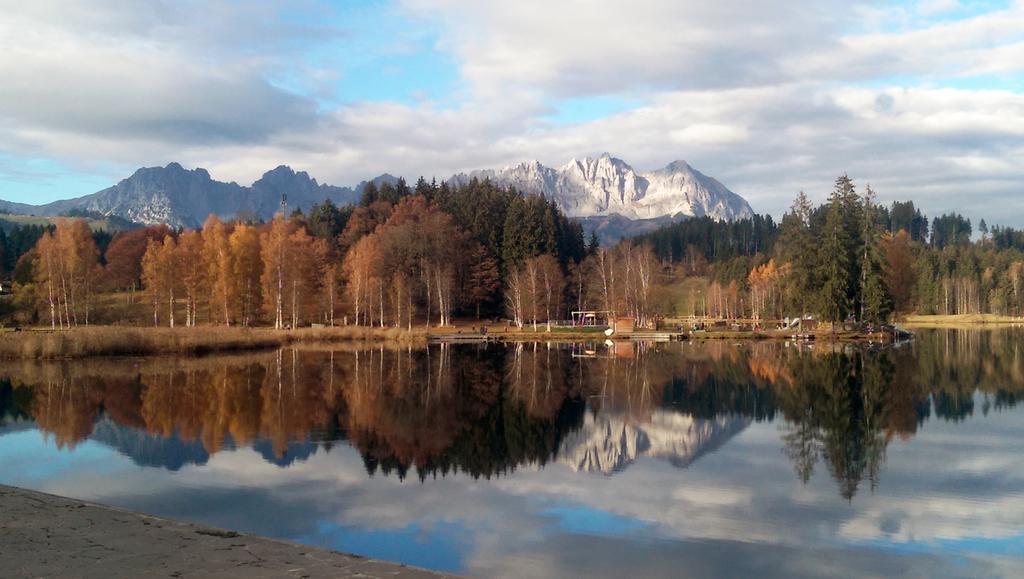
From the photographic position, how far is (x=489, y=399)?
2886 cm

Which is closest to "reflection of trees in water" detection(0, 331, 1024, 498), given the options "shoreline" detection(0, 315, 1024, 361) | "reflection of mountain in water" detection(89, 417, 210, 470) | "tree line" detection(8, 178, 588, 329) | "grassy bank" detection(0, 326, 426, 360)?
"reflection of mountain in water" detection(89, 417, 210, 470)

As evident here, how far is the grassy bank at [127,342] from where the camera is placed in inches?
1812

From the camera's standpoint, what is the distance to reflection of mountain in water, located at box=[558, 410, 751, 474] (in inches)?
733

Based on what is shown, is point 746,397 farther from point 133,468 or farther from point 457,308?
point 457,308

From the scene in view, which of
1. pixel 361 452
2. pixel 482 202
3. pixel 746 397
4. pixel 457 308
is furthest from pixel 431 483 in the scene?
pixel 482 202

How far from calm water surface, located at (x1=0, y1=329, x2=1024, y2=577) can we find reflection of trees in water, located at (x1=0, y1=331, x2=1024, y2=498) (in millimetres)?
175

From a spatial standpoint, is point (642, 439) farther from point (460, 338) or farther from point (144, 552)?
point (460, 338)

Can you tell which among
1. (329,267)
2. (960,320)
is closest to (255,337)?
(329,267)

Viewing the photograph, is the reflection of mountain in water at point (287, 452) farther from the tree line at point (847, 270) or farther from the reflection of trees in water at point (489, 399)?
the tree line at point (847, 270)

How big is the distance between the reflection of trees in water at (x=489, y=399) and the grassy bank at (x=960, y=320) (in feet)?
245

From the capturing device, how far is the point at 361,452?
19047 mm

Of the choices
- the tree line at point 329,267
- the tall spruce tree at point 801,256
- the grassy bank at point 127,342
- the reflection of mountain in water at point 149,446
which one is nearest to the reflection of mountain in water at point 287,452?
the reflection of mountain in water at point 149,446

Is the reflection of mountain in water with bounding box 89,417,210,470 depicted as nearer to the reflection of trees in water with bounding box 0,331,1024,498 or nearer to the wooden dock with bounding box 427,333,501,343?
the reflection of trees in water with bounding box 0,331,1024,498

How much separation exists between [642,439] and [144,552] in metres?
14.2
